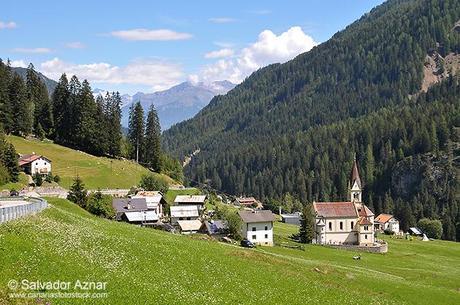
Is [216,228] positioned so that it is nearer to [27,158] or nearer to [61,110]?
[27,158]

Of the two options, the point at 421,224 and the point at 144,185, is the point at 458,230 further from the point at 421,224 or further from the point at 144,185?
the point at 144,185

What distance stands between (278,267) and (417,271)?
35.1 meters

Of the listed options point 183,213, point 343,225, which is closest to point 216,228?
point 183,213

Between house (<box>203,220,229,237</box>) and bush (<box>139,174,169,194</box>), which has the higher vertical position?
bush (<box>139,174,169,194</box>)

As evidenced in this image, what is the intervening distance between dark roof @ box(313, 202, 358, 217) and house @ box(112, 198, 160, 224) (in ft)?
123

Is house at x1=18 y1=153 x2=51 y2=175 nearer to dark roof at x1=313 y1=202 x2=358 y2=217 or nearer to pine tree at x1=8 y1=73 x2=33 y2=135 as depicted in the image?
pine tree at x1=8 y1=73 x2=33 y2=135

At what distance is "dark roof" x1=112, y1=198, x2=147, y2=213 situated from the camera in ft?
327

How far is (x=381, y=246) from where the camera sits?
103 m

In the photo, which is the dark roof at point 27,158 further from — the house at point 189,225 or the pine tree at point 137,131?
the pine tree at point 137,131

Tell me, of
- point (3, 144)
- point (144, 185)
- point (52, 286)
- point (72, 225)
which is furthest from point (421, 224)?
→ point (52, 286)

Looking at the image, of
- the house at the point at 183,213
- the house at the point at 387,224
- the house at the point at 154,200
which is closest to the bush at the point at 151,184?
the house at the point at 154,200

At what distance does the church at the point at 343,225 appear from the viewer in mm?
113375

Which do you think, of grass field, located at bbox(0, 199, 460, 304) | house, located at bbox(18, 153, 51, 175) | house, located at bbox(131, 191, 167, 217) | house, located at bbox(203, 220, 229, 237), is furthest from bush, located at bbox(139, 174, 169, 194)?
grass field, located at bbox(0, 199, 460, 304)

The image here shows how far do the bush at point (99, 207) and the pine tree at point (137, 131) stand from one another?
5589 cm
